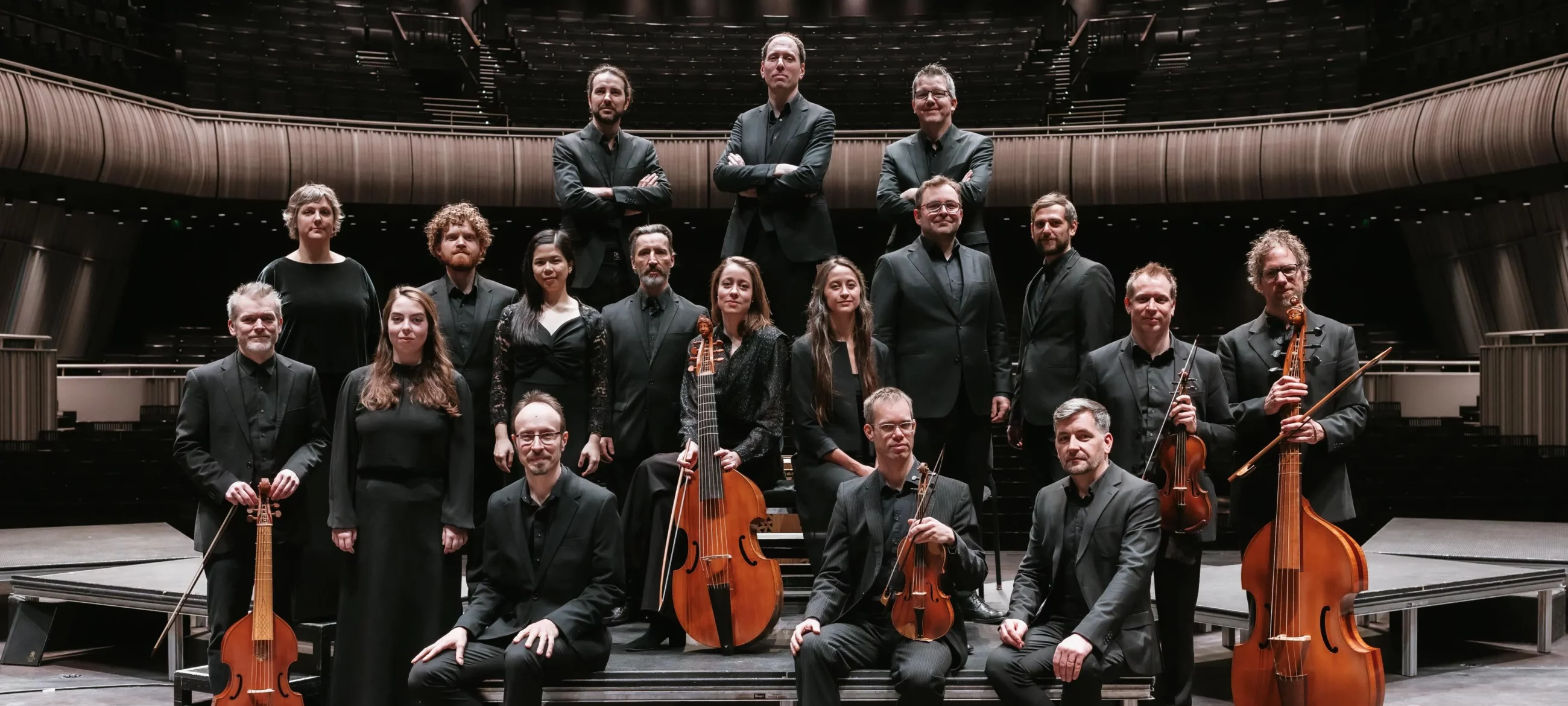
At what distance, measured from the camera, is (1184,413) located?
3.33m

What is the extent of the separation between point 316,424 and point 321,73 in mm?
10120

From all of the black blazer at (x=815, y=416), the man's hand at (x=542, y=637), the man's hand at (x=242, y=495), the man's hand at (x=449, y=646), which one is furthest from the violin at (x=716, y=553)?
the man's hand at (x=242, y=495)

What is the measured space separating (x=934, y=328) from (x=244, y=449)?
2060mm

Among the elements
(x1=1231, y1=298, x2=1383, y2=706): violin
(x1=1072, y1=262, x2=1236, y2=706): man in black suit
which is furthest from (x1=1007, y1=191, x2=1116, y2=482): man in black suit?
(x1=1231, y1=298, x2=1383, y2=706): violin

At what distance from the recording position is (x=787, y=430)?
7805mm

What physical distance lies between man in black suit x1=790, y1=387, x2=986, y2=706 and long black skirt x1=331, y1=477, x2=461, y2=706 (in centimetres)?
104

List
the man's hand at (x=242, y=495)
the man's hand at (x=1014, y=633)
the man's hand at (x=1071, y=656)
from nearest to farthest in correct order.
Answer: the man's hand at (x=1071, y=656), the man's hand at (x=1014, y=633), the man's hand at (x=242, y=495)

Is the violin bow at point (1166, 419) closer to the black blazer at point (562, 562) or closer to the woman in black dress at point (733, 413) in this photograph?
the woman in black dress at point (733, 413)

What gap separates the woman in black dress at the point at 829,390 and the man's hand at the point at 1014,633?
2.14ft

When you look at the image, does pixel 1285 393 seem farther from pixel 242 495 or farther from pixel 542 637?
pixel 242 495

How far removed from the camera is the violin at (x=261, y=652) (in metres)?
3.37

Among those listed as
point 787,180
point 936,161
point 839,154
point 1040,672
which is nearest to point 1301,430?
point 1040,672

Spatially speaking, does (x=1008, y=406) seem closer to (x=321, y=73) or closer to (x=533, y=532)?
(x=533, y=532)

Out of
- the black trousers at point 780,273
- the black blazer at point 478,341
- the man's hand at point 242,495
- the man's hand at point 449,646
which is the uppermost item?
the black trousers at point 780,273
